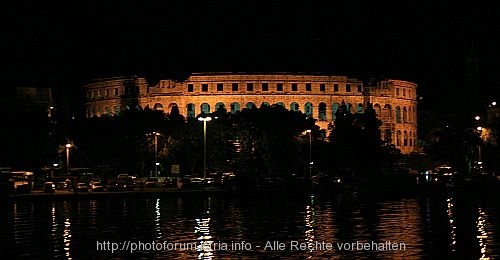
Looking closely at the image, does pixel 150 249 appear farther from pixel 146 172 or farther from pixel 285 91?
pixel 285 91

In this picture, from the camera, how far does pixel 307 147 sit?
129250 millimetres

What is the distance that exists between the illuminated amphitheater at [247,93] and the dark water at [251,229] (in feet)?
391

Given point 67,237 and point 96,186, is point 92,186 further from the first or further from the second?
point 67,237

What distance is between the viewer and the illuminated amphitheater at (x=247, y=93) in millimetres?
187875

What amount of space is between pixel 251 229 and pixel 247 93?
14522 centimetres

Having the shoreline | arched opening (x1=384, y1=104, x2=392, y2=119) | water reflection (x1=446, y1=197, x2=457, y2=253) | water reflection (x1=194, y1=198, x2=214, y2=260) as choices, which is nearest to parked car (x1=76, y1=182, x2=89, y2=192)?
the shoreline

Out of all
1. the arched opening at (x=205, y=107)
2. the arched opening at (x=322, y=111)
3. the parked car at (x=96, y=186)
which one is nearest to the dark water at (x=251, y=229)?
the parked car at (x=96, y=186)

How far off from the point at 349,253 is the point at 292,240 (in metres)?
5.06

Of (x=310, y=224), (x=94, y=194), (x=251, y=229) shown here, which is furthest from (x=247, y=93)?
(x=251, y=229)

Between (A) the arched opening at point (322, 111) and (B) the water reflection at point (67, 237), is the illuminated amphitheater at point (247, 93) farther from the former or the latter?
(B) the water reflection at point (67, 237)

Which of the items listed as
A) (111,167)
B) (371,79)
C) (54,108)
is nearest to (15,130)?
(111,167)

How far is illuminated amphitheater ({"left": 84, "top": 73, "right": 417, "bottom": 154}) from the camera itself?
188 m

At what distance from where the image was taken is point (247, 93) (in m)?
188

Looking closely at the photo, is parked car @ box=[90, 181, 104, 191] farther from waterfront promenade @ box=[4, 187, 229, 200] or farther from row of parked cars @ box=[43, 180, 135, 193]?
waterfront promenade @ box=[4, 187, 229, 200]
